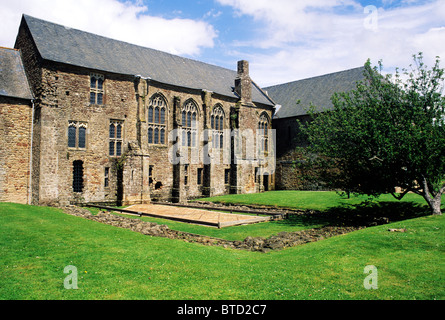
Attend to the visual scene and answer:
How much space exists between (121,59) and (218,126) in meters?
12.9

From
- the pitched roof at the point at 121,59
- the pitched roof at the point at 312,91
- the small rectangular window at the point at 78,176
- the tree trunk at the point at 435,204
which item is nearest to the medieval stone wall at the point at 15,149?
the small rectangular window at the point at 78,176

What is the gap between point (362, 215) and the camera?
79.0ft

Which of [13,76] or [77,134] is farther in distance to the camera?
[77,134]

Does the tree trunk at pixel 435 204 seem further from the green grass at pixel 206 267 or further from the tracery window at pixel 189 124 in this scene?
the tracery window at pixel 189 124

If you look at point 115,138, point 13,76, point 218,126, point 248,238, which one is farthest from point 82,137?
point 248,238

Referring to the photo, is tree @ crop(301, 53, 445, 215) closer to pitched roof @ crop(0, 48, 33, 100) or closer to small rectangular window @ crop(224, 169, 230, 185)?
small rectangular window @ crop(224, 169, 230, 185)

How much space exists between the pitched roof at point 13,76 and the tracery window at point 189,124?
573 inches

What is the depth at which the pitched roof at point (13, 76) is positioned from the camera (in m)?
25.6

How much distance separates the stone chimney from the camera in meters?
41.2

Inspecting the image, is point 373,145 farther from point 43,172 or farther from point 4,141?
point 4,141

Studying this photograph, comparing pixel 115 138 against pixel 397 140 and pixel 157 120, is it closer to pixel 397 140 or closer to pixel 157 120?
pixel 157 120

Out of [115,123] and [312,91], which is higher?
[312,91]

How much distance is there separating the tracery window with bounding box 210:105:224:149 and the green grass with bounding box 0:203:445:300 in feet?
82.7

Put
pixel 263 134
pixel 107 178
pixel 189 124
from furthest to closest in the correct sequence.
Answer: pixel 263 134 < pixel 189 124 < pixel 107 178
